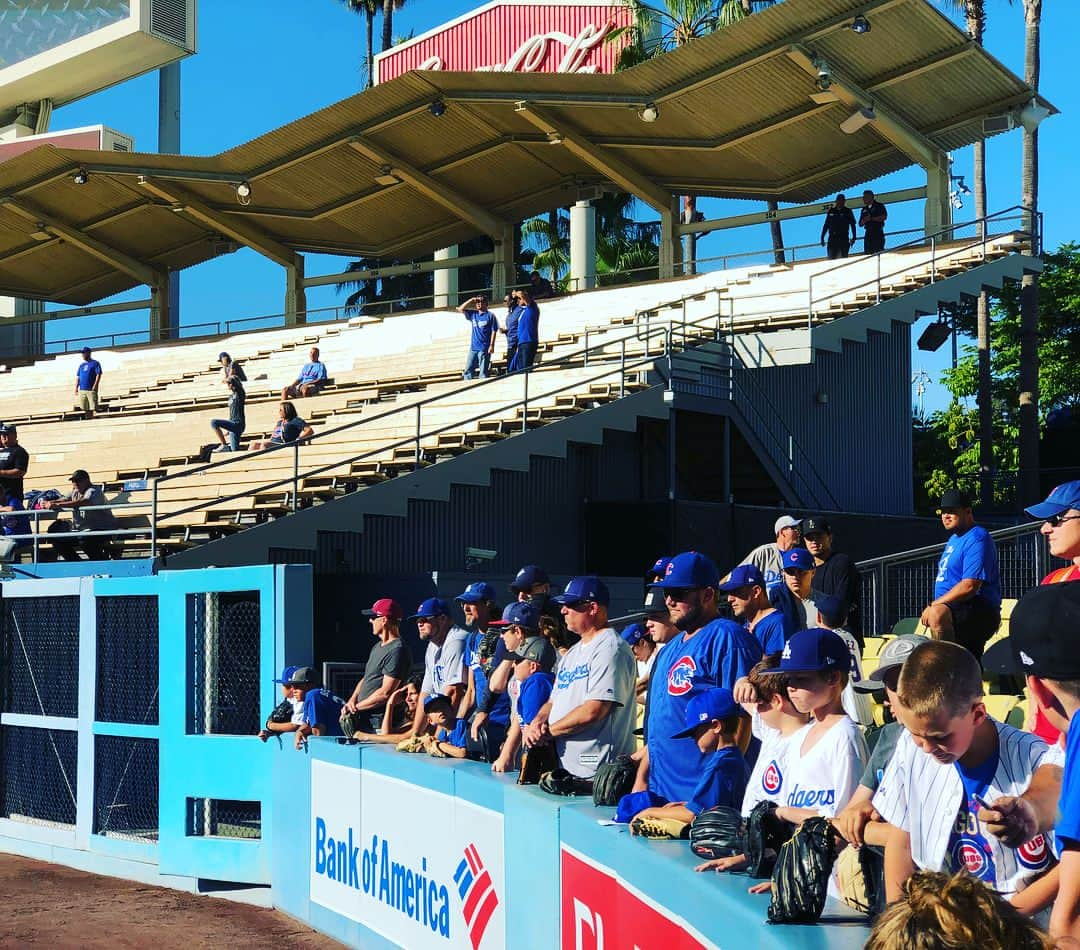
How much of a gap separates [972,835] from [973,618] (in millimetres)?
5692

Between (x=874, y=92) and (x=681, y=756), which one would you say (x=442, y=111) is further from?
(x=681, y=756)

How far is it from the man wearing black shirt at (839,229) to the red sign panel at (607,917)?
20828 mm

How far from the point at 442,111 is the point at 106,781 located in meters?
17.8

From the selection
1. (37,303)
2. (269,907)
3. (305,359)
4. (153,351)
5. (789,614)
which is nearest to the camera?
(789,614)

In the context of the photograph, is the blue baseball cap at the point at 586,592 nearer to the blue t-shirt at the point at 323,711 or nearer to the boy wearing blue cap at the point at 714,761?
the boy wearing blue cap at the point at 714,761

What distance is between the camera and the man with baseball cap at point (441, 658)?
9109 mm

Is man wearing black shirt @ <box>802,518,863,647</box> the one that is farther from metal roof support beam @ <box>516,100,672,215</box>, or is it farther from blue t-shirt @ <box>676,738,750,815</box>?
metal roof support beam @ <box>516,100,672,215</box>

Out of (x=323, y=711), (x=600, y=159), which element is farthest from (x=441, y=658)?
(x=600, y=159)

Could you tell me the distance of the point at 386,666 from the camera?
993 centimetres

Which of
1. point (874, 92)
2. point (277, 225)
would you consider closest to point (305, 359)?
point (277, 225)

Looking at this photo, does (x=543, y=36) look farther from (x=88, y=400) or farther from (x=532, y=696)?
(x=532, y=696)

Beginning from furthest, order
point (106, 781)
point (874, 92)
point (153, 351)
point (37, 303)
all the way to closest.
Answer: point (37, 303) → point (153, 351) → point (874, 92) → point (106, 781)

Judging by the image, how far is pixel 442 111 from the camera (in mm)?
27641

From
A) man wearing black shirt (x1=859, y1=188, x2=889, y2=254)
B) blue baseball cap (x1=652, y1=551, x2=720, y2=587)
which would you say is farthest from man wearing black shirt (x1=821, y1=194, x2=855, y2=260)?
blue baseball cap (x1=652, y1=551, x2=720, y2=587)
